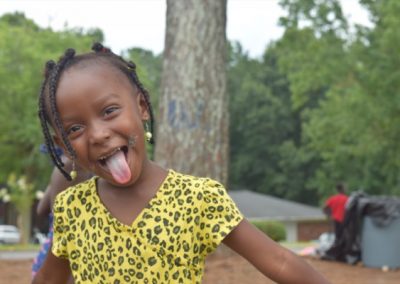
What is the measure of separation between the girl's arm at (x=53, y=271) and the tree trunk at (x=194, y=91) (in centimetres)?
620

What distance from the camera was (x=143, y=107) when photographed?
235 centimetres

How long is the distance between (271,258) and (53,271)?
69 cm

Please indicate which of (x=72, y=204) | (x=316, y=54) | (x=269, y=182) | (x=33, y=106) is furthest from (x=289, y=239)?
(x=72, y=204)

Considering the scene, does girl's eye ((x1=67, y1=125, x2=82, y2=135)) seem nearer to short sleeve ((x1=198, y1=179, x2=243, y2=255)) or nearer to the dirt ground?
short sleeve ((x1=198, y1=179, x2=243, y2=255))

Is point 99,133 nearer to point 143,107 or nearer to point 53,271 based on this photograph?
point 143,107

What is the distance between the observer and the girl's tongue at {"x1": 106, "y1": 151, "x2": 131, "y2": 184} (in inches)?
86.0

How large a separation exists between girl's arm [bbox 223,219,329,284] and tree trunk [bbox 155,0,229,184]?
6.44 m

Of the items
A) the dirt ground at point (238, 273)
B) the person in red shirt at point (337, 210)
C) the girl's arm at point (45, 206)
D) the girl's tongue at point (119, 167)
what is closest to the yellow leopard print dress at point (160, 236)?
the girl's tongue at point (119, 167)

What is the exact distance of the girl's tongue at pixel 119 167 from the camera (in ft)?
7.17

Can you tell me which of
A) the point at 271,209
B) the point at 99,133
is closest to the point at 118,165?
→ the point at 99,133

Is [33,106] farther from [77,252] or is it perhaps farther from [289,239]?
[77,252]

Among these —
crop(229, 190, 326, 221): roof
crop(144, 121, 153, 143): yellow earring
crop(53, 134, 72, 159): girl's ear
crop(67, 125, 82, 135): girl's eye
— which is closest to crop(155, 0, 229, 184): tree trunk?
crop(144, 121, 153, 143): yellow earring

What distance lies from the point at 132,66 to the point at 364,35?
2085 centimetres

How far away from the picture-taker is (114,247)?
222cm
